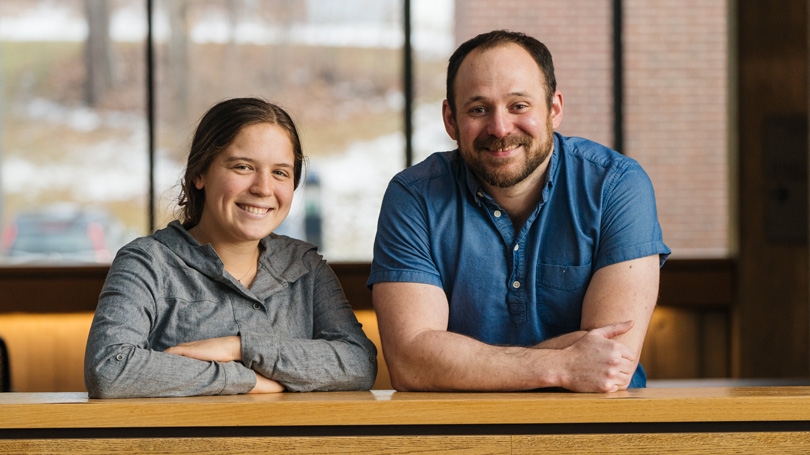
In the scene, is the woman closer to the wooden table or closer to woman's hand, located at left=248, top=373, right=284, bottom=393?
woman's hand, located at left=248, top=373, right=284, bottom=393

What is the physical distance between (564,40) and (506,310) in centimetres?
404

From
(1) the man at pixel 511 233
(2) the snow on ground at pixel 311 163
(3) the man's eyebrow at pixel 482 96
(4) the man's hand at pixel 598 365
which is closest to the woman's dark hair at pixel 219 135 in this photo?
(1) the man at pixel 511 233

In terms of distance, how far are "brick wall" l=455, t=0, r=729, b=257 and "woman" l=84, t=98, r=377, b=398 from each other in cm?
387

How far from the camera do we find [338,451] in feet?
4.61

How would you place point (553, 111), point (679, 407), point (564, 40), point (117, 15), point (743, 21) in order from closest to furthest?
point (679, 407)
point (553, 111)
point (743, 21)
point (564, 40)
point (117, 15)

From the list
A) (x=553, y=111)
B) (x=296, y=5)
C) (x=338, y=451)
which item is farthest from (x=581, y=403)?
(x=296, y=5)

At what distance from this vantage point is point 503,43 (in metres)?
1.92

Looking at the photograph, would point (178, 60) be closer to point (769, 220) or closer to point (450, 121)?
point (769, 220)

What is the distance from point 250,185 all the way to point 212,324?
0.28 m

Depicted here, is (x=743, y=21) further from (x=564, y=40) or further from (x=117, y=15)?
(x=117, y=15)

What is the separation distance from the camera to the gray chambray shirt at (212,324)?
158cm

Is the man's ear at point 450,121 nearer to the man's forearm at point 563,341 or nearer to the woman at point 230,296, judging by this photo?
the woman at point 230,296

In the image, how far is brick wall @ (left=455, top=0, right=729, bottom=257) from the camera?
5520 millimetres

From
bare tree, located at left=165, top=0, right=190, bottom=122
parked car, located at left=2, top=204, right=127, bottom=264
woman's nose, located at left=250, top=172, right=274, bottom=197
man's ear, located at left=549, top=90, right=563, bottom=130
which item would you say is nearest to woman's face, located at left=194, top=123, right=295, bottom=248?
woman's nose, located at left=250, top=172, right=274, bottom=197
